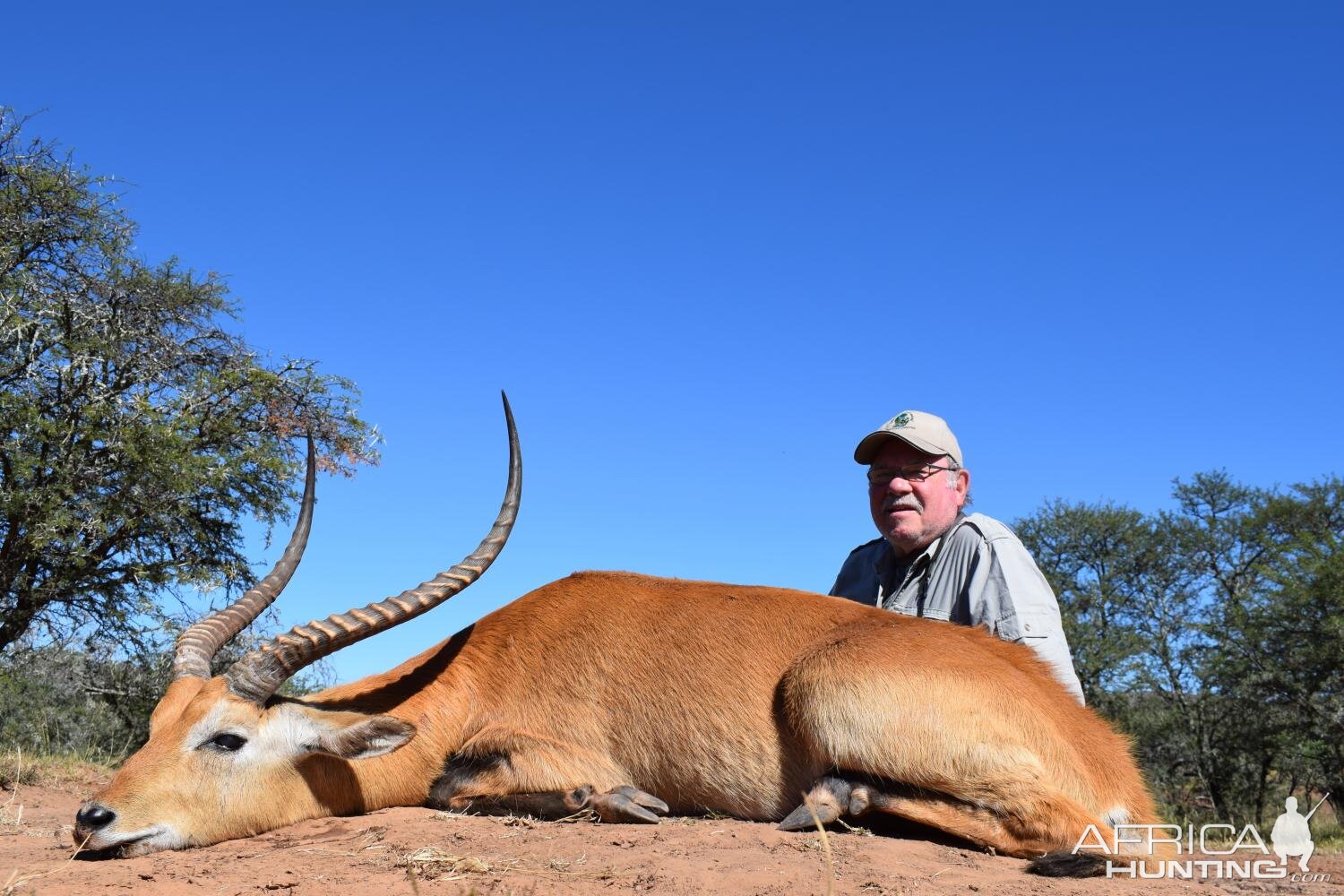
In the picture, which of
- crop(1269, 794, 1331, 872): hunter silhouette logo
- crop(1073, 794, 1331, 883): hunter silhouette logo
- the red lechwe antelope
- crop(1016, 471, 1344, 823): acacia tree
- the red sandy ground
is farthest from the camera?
crop(1016, 471, 1344, 823): acacia tree

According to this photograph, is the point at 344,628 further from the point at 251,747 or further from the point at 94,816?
the point at 94,816

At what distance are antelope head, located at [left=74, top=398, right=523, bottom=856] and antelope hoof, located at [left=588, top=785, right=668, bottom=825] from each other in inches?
39.3

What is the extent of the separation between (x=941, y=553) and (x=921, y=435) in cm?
75

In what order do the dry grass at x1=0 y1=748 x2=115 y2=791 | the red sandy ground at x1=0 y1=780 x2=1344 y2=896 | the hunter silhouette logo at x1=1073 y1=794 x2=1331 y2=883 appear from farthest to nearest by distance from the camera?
the dry grass at x1=0 y1=748 x2=115 y2=791 → the hunter silhouette logo at x1=1073 y1=794 x2=1331 y2=883 → the red sandy ground at x1=0 y1=780 x2=1344 y2=896

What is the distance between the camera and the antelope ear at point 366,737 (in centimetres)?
520

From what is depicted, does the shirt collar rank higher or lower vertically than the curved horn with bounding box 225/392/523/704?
higher

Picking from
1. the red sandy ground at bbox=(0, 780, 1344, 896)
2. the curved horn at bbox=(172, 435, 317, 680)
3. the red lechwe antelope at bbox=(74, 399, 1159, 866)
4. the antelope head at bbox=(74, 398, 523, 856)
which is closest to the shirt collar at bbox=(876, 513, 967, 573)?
the red lechwe antelope at bbox=(74, 399, 1159, 866)

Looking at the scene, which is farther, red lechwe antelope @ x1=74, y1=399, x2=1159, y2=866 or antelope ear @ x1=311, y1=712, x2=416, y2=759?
antelope ear @ x1=311, y1=712, x2=416, y2=759

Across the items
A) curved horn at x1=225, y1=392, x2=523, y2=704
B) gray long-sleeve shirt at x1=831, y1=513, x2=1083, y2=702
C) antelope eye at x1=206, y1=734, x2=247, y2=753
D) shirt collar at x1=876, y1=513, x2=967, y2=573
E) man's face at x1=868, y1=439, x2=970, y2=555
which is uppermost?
man's face at x1=868, y1=439, x2=970, y2=555

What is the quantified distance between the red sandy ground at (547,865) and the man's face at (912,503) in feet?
7.56

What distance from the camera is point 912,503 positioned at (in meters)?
6.81

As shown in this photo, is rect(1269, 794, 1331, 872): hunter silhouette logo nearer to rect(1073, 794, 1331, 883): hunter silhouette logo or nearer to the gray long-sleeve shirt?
rect(1073, 794, 1331, 883): hunter silhouette logo

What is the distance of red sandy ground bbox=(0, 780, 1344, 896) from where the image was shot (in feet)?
12.8

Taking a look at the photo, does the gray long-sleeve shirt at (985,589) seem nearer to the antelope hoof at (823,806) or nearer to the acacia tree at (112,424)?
the antelope hoof at (823,806)
